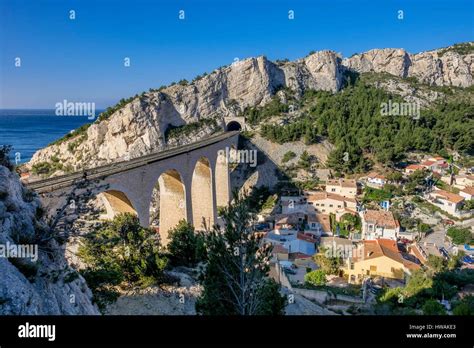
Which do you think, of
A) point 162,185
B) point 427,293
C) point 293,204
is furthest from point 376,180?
point 162,185

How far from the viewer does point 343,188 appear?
23.0 m

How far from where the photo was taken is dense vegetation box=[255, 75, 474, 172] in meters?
26.8

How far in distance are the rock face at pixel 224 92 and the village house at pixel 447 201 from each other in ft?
67.0

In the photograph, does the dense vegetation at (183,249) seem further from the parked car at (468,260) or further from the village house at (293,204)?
the parked car at (468,260)

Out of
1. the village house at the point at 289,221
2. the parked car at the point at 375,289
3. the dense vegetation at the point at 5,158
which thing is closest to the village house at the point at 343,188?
the village house at the point at 289,221

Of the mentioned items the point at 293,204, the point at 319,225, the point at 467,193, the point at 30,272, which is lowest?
the point at 319,225

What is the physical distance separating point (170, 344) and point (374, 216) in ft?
60.0

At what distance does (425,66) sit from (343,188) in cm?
4039

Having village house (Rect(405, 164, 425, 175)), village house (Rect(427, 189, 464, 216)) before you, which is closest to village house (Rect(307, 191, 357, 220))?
village house (Rect(427, 189, 464, 216))

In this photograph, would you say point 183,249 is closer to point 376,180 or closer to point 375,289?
point 375,289

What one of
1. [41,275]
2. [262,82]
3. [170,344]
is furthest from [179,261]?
[262,82]

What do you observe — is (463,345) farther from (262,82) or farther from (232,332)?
(262,82)

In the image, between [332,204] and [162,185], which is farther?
[332,204]

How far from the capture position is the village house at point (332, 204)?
21.0 m
